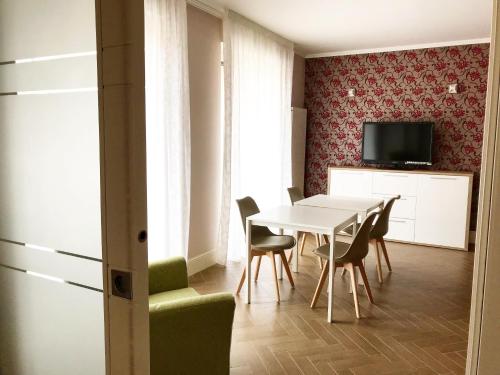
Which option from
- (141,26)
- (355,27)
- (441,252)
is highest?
(355,27)

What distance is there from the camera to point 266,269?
4.72 metres

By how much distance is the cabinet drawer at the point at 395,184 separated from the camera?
19.5ft

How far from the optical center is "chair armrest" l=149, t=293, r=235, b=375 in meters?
1.88

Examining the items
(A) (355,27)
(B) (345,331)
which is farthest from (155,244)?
(A) (355,27)

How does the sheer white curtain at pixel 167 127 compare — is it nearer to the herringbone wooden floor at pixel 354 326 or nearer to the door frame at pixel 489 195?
the herringbone wooden floor at pixel 354 326

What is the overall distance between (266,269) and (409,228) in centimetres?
249

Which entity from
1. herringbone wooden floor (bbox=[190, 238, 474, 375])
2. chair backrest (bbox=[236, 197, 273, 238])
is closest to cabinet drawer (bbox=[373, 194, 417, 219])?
herringbone wooden floor (bbox=[190, 238, 474, 375])

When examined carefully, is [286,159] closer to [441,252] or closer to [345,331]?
[441,252]

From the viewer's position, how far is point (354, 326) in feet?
10.7

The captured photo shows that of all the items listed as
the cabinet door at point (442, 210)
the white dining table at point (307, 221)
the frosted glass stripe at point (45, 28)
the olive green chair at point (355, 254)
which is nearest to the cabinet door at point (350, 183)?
the cabinet door at point (442, 210)

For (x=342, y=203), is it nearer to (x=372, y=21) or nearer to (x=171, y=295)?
(x=372, y=21)

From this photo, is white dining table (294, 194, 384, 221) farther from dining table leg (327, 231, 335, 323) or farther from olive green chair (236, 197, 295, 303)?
dining table leg (327, 231, 335, 323)

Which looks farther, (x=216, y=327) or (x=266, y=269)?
(x=266, y=269)

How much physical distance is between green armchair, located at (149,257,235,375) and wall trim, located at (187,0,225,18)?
325cm
